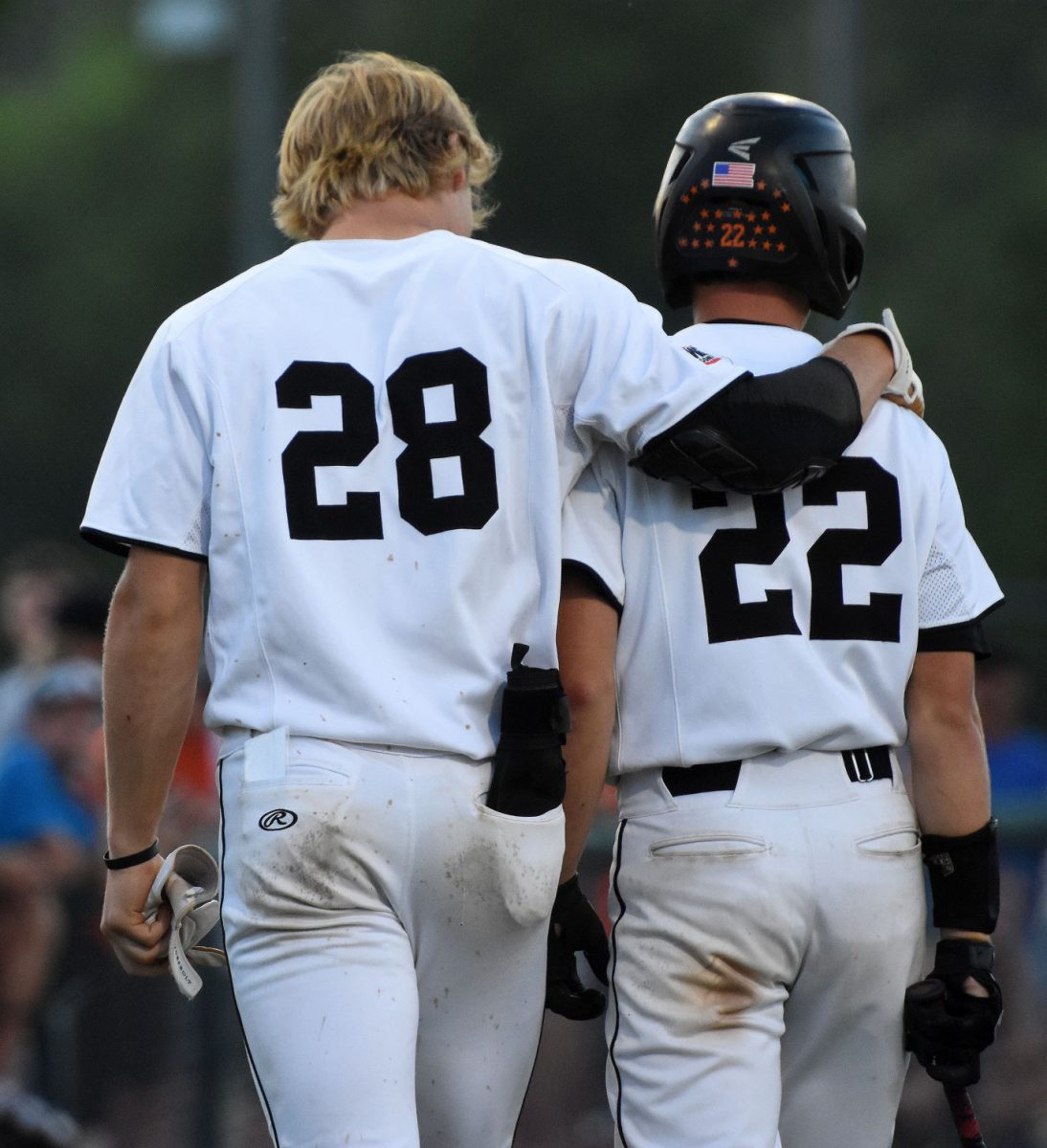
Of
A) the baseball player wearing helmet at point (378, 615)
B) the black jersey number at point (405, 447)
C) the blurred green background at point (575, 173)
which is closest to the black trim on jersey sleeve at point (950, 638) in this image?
the baseball player wearing helmet at point (378, 615)

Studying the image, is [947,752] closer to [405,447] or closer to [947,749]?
[947,749]

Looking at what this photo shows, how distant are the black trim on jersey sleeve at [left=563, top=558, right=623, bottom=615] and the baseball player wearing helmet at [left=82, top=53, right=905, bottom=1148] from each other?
3.6 inches

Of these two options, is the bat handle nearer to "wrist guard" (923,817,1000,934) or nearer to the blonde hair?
"wrist guard" (923,817,1000,934)

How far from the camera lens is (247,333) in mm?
3334

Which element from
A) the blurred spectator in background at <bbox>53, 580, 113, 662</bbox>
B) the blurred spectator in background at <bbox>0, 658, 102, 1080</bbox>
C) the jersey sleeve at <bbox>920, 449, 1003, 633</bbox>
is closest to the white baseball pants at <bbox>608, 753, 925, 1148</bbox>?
the jersey sleeve at <bbox>920, 449, 1003, 633</bbox>

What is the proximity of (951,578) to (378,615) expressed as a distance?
1.14 m

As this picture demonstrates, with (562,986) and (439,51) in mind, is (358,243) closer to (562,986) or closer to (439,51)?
(562,986)

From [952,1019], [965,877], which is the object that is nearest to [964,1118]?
[952,1019]

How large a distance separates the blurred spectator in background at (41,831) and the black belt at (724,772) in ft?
12.4

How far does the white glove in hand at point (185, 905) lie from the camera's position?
341 centimetres

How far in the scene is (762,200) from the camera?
363cm

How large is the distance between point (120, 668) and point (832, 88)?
774cm

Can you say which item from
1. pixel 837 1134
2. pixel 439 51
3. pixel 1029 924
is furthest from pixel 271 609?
pixel 439 51

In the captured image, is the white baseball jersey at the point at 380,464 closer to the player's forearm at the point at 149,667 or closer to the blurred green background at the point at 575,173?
the player's forearm at the point at 149,667
